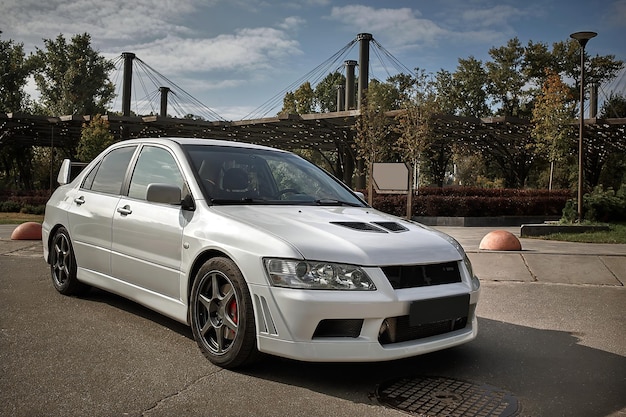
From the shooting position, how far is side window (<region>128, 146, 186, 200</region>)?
4848mm

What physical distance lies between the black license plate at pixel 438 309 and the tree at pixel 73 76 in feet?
221

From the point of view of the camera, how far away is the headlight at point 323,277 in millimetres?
3535

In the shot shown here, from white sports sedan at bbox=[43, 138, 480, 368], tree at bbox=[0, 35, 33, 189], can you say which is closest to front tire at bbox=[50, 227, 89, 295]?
white sports sedan at bbox=[43, 138, 480, 368]

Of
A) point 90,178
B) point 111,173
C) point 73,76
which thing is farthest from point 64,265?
point 73,76

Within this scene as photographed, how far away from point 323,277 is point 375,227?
2.35 ft

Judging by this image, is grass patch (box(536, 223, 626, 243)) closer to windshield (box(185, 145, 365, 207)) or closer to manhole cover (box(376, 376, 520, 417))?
windshield (box(185, 145, 365, 207))

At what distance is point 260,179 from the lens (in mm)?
4930

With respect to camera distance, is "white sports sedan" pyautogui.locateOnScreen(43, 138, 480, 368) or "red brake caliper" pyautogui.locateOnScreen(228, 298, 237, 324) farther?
"red brake caliper" pyautogui.locateOnScreen(228, 298, 237, 324)

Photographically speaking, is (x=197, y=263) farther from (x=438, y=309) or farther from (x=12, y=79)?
(x=12, y=79)

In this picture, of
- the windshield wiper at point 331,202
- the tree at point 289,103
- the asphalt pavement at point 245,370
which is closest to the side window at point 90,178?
the asphalt pavement at point 245,370

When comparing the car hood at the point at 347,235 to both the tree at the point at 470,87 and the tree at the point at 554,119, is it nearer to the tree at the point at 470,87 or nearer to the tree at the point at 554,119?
the tree at the point at 554,119

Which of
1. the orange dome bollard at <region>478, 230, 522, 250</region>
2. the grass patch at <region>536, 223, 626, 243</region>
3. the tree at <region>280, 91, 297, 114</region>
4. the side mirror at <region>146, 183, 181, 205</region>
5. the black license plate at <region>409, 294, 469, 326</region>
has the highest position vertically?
the tree at <region>280, 91, 297, 114</region>

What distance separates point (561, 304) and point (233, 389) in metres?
4.53

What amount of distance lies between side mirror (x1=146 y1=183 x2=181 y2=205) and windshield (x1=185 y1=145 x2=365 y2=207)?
0.22 m
